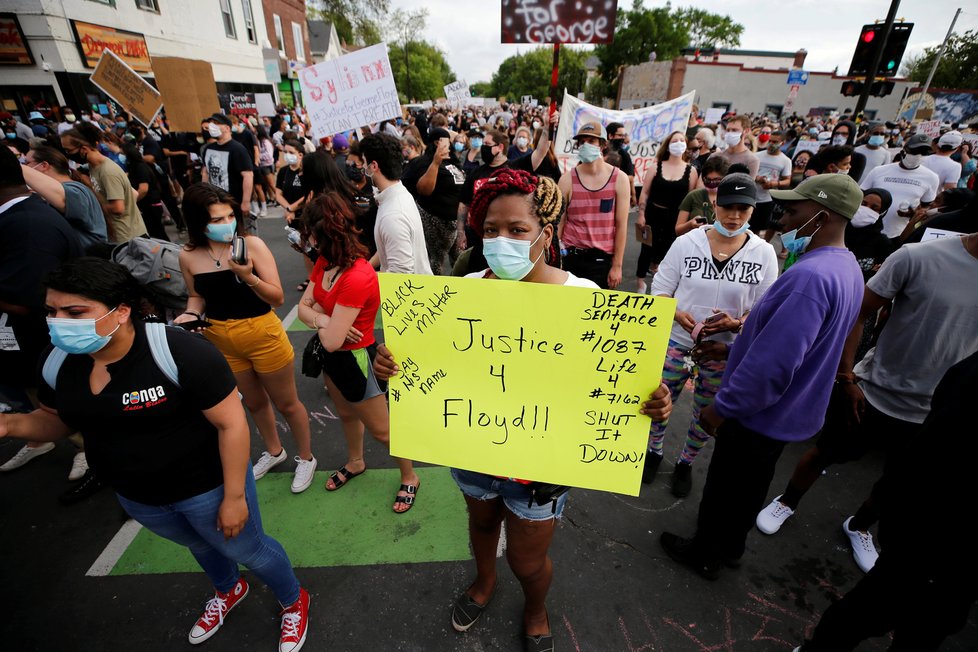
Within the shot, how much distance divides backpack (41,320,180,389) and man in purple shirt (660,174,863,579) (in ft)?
7.65

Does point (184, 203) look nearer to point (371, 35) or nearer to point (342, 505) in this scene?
point (342, 505)

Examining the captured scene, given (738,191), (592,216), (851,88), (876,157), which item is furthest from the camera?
(851,88)

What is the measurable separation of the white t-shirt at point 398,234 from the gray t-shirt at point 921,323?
8.98ft

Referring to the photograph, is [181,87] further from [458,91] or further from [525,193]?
[458,91]

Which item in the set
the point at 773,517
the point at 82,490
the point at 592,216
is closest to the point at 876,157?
the point at 592,216

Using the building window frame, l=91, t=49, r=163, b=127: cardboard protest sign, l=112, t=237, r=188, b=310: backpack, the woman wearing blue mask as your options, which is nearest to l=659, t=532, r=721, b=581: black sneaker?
the woman wearing blue mask

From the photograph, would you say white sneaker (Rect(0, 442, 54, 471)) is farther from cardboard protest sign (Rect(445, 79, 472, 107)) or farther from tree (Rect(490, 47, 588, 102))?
tree (Rect(490, 47, 588, 102))

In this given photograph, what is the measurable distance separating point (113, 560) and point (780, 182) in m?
9.47

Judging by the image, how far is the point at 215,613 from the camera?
2338 millimetres

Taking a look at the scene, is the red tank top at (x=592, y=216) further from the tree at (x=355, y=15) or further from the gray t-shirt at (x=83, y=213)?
the tree at (x=355, y=15)

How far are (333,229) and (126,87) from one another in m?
7.90

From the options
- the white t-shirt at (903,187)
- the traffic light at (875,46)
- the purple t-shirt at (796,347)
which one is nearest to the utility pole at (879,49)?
the traffic light at (875,46)

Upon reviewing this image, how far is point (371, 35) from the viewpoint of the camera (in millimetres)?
52375

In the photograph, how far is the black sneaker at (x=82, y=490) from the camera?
10.4 ft
